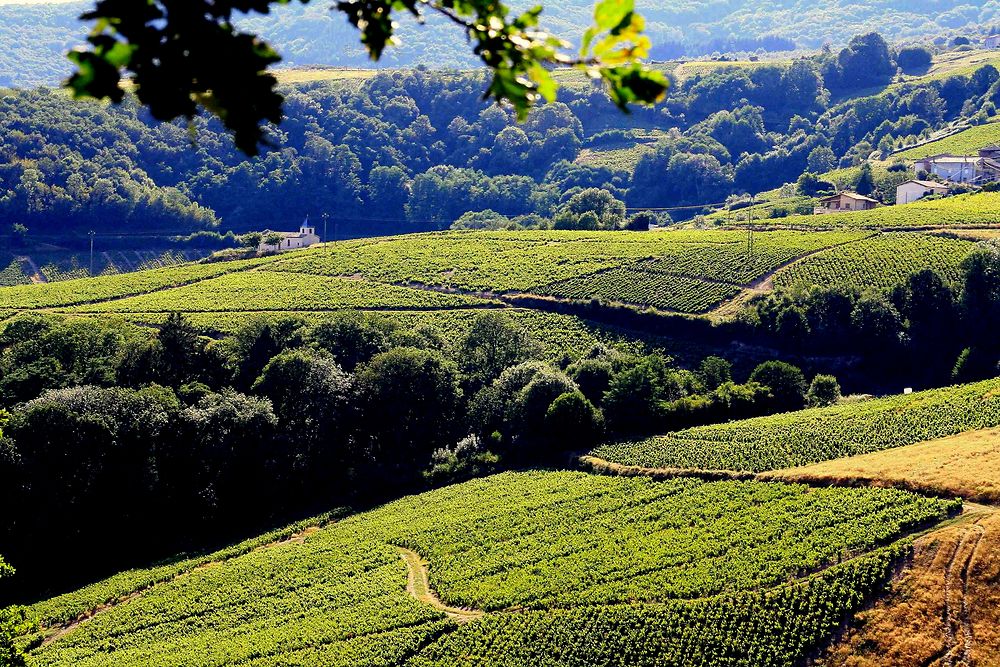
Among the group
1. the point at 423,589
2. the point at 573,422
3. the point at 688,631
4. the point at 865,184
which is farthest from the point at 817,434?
the point at 865,184

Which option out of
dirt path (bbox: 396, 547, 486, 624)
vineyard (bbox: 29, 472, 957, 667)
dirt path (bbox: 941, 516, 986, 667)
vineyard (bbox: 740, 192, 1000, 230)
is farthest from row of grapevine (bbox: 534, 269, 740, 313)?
dirt path (bbox: 941, 516, 986, 667)

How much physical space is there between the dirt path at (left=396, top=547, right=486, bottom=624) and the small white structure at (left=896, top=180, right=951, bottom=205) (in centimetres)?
7209

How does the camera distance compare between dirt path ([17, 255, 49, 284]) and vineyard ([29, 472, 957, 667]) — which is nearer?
vineyard ([29, 472, 957, 667])

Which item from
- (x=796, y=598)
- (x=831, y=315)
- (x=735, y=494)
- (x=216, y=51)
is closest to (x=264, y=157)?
(x=831, y=315)

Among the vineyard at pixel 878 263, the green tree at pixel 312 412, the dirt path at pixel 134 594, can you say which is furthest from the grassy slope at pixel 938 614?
the vineyard at pixel 878 263

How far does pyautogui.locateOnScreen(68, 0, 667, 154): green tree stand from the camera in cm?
505

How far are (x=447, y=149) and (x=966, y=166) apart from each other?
81.2 meters

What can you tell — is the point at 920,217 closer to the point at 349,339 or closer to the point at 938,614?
the point at 349,339

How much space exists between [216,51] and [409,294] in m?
72.2

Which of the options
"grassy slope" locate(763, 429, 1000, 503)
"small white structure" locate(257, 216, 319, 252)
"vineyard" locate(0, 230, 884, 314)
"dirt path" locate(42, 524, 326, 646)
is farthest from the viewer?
"small white structure" locate(257, 216, 319, 252)

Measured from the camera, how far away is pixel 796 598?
33844 millimetres

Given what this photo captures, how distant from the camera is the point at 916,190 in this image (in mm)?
100875

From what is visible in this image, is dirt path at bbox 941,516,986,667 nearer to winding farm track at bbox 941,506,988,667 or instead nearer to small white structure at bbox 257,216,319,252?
winding farm track at bbox 941,506,988,667

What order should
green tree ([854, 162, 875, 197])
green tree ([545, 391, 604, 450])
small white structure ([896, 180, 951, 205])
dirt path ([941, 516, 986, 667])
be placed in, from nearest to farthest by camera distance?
dirt path ([941, 516, 986, 667])
green tree ([545, 391, 604, 450])
small white structure ([896, 180, 951, 205])
green tree ([854, 162, 875, 197])
